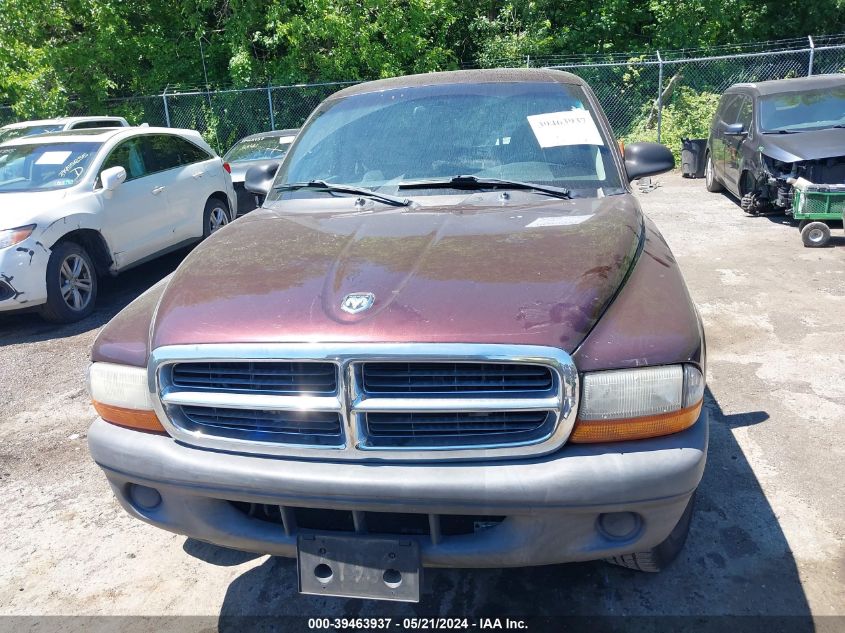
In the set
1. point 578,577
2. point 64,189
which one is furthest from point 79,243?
point 578,577

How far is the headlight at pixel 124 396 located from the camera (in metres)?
2.51

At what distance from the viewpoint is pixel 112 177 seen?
723 centimetres

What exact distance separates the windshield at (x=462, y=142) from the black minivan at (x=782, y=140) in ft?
19.9

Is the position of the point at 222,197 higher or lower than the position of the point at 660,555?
higher

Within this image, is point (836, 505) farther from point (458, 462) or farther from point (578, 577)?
point (458, 462)

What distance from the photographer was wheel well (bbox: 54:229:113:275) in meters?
7.06

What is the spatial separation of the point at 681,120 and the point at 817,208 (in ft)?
30.0

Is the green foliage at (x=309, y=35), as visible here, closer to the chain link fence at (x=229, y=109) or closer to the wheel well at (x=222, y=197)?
the chain link fence at (x=229, y=109)

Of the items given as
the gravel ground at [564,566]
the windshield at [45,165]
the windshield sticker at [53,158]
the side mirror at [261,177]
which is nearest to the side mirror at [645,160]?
the gravel ground at [564,566]

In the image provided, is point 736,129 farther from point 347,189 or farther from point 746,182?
point 347,189

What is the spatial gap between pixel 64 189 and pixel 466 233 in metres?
5.56

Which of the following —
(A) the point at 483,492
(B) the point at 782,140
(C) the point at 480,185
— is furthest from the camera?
(B) the point at 782,140

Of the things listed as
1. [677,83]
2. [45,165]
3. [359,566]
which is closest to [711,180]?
[677,83]

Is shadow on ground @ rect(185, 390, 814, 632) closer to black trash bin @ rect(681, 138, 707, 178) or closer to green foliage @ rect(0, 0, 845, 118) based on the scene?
black trash bin @ rect(681, 138, 707, 178)
